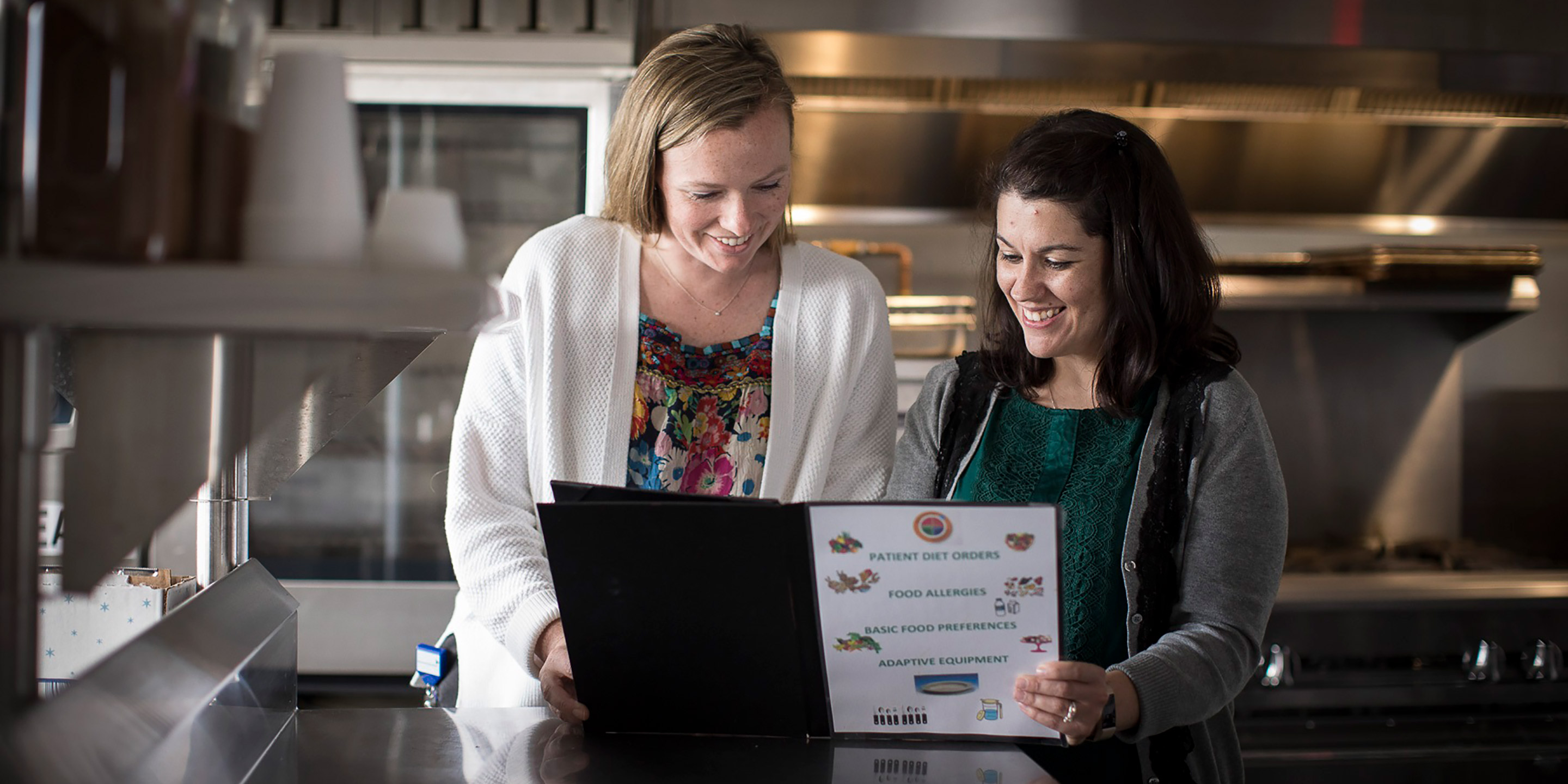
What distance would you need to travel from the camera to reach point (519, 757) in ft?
3.44

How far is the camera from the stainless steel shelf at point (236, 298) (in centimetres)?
57

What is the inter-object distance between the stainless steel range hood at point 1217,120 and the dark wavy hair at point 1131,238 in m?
1.31

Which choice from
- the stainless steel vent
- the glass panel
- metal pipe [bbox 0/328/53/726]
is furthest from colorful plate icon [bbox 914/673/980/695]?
the stainless steel vent

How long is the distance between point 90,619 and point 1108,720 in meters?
0.95

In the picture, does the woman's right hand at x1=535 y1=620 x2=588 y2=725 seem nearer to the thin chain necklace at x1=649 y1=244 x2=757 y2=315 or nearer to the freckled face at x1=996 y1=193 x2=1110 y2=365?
the thin chain necklace at x1=649 y1=244 x2=757 y2=315

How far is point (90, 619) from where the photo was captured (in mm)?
1100

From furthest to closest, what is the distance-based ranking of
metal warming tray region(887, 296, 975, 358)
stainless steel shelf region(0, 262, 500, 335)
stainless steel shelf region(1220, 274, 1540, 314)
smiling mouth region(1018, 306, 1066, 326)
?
stainless steel shelf region(1220, 274, 1540, 314), metal warming tray region(887, 296, 975, 358), smiling mouth region(1018, 306, 1066, 326), stainless steel shelf region(0, 262, 500, 335)

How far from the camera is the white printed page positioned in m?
0.97

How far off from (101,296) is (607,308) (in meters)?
0.88

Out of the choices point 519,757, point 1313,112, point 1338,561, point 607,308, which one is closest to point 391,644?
point 607,308

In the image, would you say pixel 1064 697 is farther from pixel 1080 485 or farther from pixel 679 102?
pixel 679 102

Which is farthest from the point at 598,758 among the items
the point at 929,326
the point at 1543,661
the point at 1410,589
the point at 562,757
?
the point at 1543,661

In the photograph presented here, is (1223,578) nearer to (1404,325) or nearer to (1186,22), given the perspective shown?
(1186,22)

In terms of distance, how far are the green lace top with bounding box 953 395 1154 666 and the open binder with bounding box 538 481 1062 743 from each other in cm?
24
